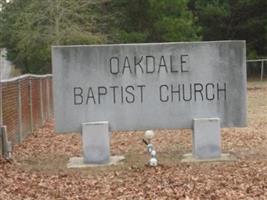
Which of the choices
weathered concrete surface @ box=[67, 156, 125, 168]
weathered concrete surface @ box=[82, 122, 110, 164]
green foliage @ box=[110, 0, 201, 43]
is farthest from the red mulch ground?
green foliage @ box=[110, 0, 201, 43]

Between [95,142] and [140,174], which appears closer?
[140,174]

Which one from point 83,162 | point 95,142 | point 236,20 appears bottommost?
point 83,162

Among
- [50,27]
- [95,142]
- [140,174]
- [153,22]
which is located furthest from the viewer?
[153,22]

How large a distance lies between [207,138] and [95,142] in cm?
194

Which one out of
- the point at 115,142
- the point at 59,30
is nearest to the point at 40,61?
the point at 59,30

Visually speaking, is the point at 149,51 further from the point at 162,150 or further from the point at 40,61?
the point at 40,61

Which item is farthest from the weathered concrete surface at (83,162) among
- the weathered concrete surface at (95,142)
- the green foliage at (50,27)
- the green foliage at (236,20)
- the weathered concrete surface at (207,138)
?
the green foliage at (236,20)

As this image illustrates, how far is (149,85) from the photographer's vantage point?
11.4 meters

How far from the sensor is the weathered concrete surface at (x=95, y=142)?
11234mm

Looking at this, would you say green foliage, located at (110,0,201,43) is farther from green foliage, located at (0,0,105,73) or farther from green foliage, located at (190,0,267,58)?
green foliage, located at (190,0,267,58)

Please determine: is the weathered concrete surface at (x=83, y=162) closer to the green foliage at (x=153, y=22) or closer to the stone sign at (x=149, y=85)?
the stone sign at (x=149, y=85)

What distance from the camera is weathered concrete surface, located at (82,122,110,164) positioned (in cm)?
1123

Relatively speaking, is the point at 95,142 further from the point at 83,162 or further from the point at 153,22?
the point at 153,22

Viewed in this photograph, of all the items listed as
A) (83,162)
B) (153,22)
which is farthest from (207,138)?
(153,22)
